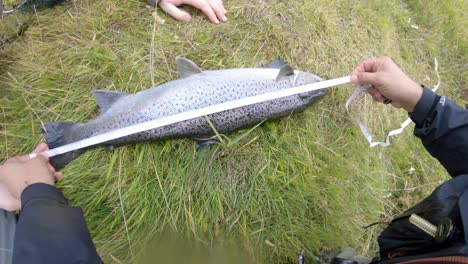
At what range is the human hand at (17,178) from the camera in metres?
2.08

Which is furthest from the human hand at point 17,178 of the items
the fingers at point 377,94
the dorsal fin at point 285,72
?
the fingers at point 377,94

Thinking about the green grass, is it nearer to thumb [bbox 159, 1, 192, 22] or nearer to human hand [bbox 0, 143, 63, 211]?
thumb [bbox 159, 1, 192, 22]

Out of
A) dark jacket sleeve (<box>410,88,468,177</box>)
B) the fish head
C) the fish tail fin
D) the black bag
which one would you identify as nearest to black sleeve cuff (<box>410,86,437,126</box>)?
dark jacket sleeve (<box>410,88,468,177</box>)

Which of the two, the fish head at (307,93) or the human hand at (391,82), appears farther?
the fish head at (307,93)

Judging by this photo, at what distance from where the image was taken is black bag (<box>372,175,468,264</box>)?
1.54 m

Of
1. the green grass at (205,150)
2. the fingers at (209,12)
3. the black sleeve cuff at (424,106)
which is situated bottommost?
the green grass at (205,150)

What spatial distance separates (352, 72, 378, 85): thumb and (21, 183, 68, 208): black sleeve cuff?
1901mm

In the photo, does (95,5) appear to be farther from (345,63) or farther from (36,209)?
(345,63)

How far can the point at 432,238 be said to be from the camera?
5.68 feet

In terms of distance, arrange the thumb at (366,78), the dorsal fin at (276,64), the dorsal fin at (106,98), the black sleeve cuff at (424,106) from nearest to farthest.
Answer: the black sleeve cuff at (424,106) → the thumb at (366,78) → the dorsal fin at (106,98) → the dorsal fin at (276,64)

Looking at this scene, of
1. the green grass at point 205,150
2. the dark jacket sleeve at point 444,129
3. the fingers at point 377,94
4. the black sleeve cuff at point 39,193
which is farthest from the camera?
the green grass at point 205,150

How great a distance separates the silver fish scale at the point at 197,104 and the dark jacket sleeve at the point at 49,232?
2.28ft

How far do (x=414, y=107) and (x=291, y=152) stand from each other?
1.08 metres

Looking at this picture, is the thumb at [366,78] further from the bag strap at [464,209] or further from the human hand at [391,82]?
the bag strap at [464,209]
